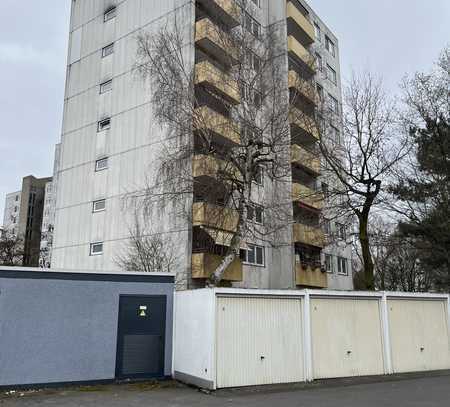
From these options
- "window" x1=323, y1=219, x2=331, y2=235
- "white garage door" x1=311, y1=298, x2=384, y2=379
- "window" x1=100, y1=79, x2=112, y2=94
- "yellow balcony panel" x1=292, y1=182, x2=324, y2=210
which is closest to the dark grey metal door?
"white garage door" x1=311, y1=298, x2=384, y2=379

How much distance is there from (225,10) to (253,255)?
13695 millimetres

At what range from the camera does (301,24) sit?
114 feet

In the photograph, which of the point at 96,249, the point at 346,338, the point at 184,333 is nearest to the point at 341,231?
the point at 346,338

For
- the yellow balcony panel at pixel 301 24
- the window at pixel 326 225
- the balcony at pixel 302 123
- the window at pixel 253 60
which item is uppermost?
the yellow balcony panel at pixel 301 24

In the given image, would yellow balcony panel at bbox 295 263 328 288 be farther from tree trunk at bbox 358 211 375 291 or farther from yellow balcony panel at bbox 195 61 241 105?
yellow balcony panel at bbox 195 61 241 105

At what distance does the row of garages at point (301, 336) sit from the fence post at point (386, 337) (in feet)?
0.09

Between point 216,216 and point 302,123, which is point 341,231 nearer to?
point 302,123

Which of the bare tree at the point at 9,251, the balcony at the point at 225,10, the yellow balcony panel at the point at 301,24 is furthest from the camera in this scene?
the bare tree at the point at 9,251

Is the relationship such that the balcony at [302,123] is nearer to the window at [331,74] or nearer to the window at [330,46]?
the window at [331,74]

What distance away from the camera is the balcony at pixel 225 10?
1961 cm

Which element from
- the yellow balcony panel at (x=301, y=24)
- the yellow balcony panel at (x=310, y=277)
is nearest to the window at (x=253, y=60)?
the yellow balcony panel at (x=310, y=277)

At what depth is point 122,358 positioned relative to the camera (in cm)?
1253

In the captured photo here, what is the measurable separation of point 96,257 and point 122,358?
14.5 meters

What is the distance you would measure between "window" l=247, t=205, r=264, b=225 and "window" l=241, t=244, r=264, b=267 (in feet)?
22.0
